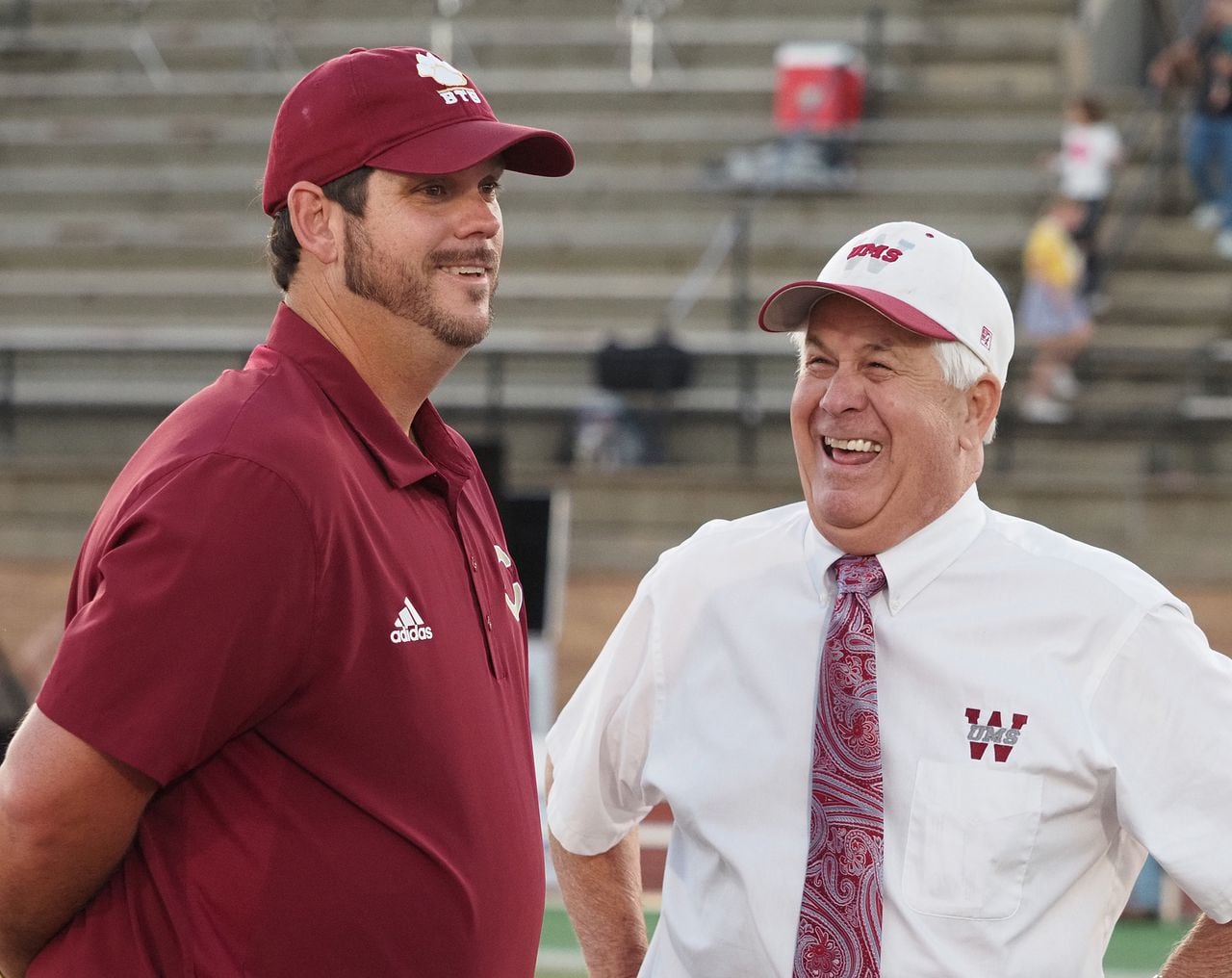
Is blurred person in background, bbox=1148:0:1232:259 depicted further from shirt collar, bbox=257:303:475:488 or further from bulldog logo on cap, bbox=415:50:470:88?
shirt collar, bbox=257:303:475:488

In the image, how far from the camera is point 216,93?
48.1 ft

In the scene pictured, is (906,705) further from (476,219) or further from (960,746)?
(476,219)

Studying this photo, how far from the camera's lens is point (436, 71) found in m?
2.54

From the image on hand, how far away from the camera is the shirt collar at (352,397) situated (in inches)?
95.0

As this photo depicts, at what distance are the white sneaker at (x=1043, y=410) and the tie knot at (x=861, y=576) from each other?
874 cm

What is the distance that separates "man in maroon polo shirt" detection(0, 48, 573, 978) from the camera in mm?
2084

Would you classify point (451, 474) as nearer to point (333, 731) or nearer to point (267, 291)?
point (333, 731)

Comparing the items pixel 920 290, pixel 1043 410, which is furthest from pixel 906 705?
pixel 1043 410

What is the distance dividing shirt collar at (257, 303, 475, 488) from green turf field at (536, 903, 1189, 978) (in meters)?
3.99

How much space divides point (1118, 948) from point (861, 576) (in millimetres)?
4507

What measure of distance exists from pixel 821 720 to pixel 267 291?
11.2 meters

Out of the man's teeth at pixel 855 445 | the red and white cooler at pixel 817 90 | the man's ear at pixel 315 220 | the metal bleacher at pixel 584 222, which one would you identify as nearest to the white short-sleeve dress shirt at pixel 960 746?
the man's teeth at pixel 855 445

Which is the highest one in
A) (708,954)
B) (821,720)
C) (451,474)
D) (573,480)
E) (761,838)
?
(451,474)

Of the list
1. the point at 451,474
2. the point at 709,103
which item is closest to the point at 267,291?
the point at 709,103
